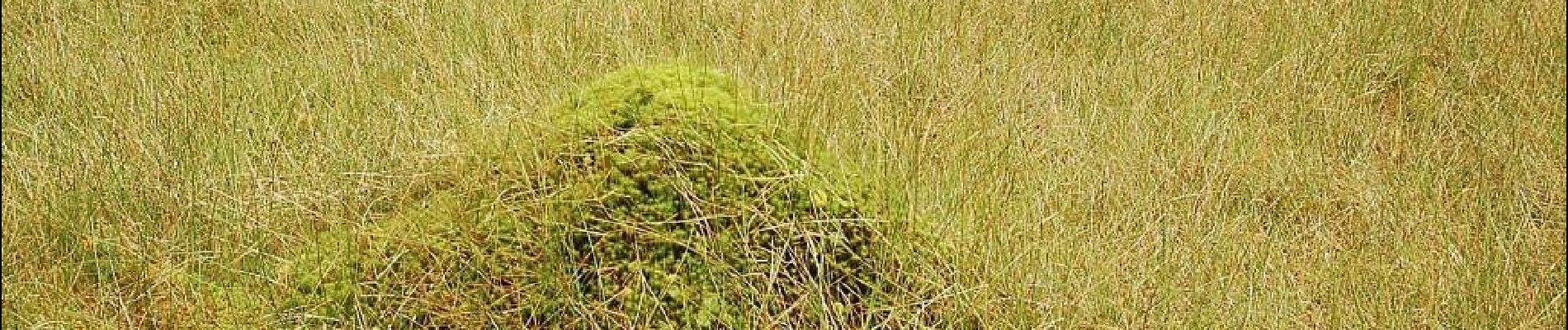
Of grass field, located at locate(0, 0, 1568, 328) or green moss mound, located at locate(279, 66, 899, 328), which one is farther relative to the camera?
grass field, located at locate(0, 0, 1568, 328)

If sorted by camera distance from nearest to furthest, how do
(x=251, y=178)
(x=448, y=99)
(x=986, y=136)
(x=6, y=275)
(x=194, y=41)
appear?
(x=6, y=275), (x=251, y=178), (x=986, y=136), (x=448, y=99), (x=194, y=41)

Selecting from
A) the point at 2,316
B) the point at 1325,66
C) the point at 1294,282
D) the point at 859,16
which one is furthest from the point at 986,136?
the point at 2,316

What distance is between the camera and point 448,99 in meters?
3.72

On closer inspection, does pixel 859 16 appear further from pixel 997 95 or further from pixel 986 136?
pixel 986 136

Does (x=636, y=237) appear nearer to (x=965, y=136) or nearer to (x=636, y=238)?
(x=636, y=238)

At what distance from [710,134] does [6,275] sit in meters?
1.48

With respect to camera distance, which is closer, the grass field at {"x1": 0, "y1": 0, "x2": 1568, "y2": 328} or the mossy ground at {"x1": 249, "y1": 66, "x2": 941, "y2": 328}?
the mossy ground at {"x1": 249, "y1": 66, "x2": 941, "y2": 328}

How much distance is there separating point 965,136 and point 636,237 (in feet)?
4.60

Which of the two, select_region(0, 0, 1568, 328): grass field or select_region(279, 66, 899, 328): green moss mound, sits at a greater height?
select_region(279, 66, 899, 328): green moss mound

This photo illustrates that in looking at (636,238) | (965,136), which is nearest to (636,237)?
(636,238)

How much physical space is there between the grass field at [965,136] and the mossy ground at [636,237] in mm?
95

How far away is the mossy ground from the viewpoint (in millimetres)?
2201

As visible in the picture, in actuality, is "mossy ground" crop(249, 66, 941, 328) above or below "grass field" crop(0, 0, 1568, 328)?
above

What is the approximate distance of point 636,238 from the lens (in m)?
2.20
